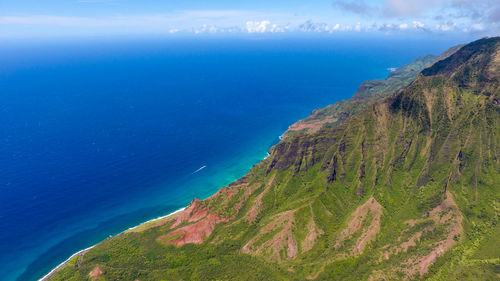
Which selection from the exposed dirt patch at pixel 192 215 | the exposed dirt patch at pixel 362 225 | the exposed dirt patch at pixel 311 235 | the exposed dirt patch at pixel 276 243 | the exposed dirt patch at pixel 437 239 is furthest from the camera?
the exposed dirt patch at pixel 192 215

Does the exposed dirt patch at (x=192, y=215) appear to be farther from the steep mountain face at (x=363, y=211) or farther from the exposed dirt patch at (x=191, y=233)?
the exposed dirt patch at (x=191, y=233)

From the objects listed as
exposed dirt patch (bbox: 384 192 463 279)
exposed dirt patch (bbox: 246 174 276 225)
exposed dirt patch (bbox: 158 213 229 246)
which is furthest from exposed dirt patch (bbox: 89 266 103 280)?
exposed dirt patch (bbox: 384 192 463 279)

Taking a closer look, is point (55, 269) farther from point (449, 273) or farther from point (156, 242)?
point (449, 273)

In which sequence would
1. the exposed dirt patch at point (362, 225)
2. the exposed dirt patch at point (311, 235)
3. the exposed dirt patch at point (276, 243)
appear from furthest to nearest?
the exposed dirt patch at point (311, 235) → the exposed dirt patch at point (362, 225) → the exposed dirt patch at point (276, 243)

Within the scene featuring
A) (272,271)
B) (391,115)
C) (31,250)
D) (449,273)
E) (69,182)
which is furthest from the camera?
(69,182)

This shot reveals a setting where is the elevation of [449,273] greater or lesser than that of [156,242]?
lesser

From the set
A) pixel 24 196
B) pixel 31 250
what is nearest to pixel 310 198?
pixel 31 250

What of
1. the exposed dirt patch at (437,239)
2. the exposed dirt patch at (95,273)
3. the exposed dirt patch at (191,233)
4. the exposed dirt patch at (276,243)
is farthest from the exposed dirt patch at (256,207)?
the exposed dirt patch at (95,273)

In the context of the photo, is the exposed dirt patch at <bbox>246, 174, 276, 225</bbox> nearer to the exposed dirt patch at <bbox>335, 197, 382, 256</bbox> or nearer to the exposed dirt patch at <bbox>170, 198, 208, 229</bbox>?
the exposed dirt patch at <bbox>170, 198, 208, 229</bbox>
